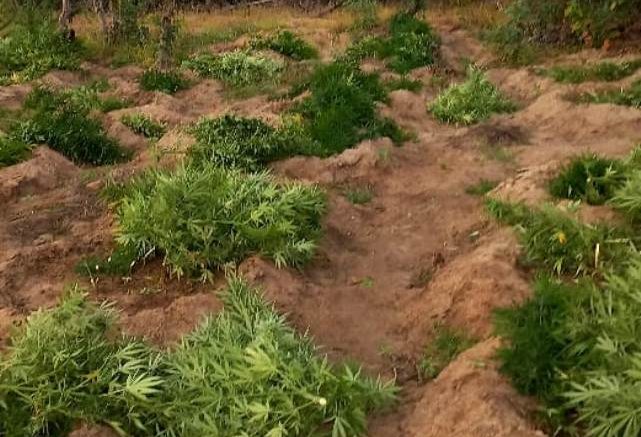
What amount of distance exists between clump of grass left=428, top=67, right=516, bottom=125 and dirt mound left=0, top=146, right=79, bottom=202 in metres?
3.46

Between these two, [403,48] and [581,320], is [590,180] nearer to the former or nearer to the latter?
[581,320]

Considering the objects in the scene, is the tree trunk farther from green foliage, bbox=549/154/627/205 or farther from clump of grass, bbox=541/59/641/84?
green foliage, bbox=549/154/627/205

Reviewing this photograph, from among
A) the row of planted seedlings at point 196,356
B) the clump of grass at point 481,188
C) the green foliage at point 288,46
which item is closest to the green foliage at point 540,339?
the row of planted seedlings at point 196,356

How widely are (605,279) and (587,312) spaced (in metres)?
0.40

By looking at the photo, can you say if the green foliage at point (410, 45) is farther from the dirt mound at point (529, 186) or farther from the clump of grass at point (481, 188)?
the dirt mound at point (529, 186)

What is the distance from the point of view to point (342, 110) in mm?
7633

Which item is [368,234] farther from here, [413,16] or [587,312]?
[413,16]

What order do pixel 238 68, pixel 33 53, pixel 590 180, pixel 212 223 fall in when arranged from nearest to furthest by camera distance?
pixel 212 223 < pixel 590 180 < pixel 238 68 < pixel 33 53

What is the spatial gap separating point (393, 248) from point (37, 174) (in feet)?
9.82

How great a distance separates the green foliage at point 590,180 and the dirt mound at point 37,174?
3.85 metres

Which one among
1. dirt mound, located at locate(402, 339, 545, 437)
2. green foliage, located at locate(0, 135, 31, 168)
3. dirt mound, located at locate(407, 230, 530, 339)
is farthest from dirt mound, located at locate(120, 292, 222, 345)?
green foliage, located at locate(0, 135, 31, 168)

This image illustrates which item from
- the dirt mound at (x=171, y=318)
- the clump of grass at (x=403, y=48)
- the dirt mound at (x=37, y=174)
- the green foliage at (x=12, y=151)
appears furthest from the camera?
the clump of grass at (x=403, y=48)

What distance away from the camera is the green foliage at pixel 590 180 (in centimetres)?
540

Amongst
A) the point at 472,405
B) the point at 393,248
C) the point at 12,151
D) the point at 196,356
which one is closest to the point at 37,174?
the point at 12,151
